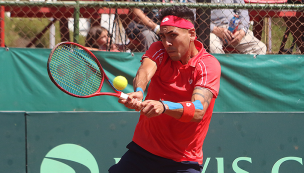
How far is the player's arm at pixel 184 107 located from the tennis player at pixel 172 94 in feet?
0.59

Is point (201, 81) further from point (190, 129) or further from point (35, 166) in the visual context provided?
point (35, 166)

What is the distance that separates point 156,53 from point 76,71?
736mm

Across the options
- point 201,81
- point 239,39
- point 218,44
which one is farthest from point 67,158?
point 239,39

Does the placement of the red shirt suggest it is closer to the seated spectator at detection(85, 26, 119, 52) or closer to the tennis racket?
the tennis racket

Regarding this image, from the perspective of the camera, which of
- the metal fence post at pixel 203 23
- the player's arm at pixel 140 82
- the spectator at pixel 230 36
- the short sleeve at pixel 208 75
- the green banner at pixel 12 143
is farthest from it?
the spectator at pixel 230 36

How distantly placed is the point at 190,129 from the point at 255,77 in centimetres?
198

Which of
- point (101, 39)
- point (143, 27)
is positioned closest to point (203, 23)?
point (143, 27)

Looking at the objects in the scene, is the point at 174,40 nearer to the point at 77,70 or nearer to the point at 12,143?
the point at 77,70

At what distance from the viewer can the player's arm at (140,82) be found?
91.4 inches

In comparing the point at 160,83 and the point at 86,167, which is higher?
the point at 160,83

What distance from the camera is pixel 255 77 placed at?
14.5 feet

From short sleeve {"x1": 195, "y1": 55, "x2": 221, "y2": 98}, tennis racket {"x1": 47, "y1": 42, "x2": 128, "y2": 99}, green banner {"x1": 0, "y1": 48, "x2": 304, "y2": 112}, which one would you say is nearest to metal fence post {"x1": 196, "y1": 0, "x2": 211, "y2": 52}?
green banner {"x1": 0, "y1": 48, "x2": 304, "y2": 112}

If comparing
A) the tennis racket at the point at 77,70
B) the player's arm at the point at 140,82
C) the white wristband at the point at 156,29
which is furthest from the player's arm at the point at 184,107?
the white wristband at the point at 156,29

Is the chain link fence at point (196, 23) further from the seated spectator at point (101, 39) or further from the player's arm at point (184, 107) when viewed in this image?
the player's arm at point (184, 107)
